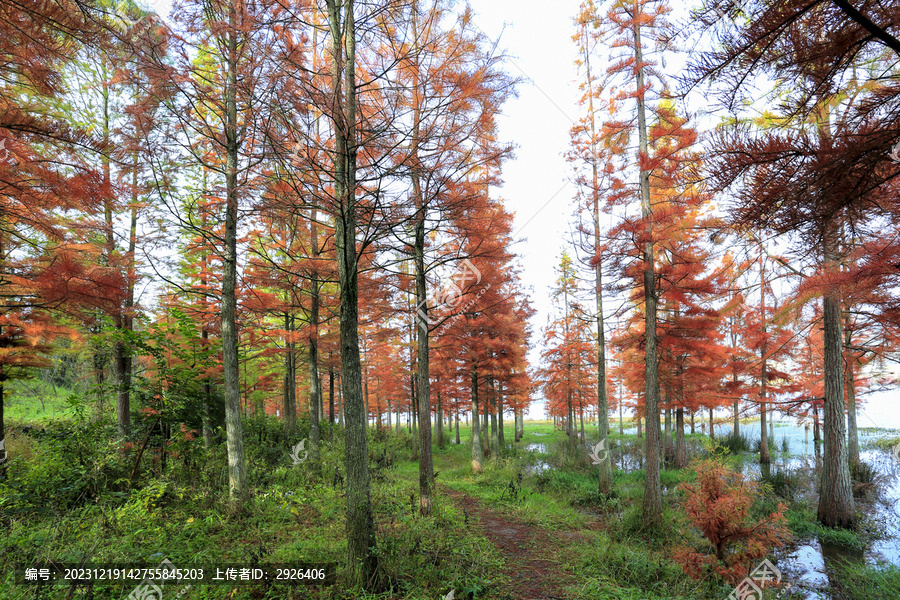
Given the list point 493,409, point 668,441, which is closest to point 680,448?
point 668,441

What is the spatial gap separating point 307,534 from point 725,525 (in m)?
6.63

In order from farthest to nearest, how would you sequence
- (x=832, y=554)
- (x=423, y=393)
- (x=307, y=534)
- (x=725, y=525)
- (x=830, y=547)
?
(x=830, y=547) → (x=832, y=554) → (x=423, y=393) → (x=307, y=534) → (x=725, y=525)

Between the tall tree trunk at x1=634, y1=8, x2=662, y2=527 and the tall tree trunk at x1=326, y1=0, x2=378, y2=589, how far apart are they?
7205 millimetres

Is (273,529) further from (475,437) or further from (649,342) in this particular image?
(475,437)

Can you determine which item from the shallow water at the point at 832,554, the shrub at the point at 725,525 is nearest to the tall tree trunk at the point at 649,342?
the shallow water at the point at 832,554

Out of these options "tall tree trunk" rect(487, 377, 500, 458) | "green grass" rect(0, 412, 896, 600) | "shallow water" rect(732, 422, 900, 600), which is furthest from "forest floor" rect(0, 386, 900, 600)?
"tall tree trunk" rect(487, 377, 500, 458)

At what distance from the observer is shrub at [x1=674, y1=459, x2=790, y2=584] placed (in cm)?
570

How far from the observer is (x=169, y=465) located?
26.0 feet

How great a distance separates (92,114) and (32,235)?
469 cm

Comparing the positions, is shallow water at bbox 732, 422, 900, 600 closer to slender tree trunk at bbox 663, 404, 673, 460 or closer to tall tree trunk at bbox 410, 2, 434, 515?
tall tree trunk at bbox 410, 2, 434, 515

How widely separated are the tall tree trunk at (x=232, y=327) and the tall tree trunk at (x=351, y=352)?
2890 millimetres

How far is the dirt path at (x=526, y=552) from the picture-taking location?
216 inches

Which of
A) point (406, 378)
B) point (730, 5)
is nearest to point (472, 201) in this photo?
point (730, 5)

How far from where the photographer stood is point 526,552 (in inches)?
275
